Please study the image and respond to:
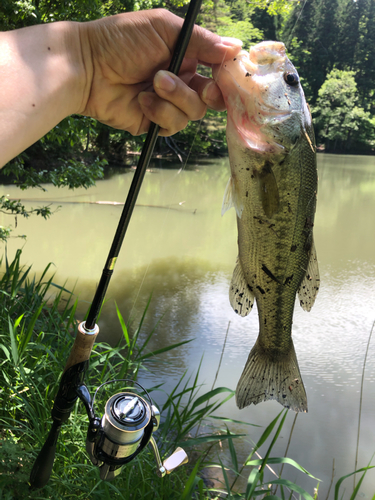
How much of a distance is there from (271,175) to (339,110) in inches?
1168

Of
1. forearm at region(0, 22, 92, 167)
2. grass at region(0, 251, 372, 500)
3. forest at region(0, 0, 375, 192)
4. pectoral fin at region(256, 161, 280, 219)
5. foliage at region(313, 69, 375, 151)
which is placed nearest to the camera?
forearm at region(0, 22, 92, 167)

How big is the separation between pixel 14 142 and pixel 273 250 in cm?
89

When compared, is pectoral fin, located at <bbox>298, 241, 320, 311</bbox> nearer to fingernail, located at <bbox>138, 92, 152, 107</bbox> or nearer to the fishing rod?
the fishing rod

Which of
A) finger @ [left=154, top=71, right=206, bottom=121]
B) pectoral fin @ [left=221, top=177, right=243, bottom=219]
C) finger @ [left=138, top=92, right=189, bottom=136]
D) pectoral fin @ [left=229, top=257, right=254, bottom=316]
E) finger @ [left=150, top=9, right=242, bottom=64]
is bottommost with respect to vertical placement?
pectoral fin @ [left=229, top=257, right=254, bottom=316]

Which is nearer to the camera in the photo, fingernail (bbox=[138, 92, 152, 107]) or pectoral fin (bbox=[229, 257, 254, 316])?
pectoral fin (bbox=[229, 257, 254, 316])

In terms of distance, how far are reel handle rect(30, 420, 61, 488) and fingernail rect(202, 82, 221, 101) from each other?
52.1 inches

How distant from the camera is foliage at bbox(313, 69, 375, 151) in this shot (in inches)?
1089

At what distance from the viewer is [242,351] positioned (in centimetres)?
423

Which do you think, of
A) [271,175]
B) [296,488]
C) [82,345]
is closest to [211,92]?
[271,175]

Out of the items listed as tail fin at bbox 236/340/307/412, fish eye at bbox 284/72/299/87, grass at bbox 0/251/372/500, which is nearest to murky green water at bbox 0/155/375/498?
grass at bbox 0/251/372/500

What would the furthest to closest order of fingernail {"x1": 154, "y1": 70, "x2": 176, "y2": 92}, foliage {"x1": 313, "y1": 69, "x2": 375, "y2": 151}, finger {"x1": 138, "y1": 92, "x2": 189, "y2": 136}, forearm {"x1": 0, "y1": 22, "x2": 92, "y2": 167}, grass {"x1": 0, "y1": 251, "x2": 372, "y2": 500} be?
foliage {"x1": 313, "y1": 69, "x2": 375, "y2": 151}, grass {"x1": 0, "y1": 251, "x2": 372, "y2": 500}, finger {"x1": 138, "y1": 92, "x2": 189, "y2": 136}, fingernail {"x1": 154, "y1": 70, "x2": 176, "y2": 92}, forearm {"x1": 0, "y1": 22, "x2": 92, "y2": 167}

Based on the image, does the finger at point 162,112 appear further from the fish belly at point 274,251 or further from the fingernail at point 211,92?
the fish belly at point 274,251

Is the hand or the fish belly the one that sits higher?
the hand

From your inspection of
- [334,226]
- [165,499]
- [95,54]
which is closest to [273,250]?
[95,54]
